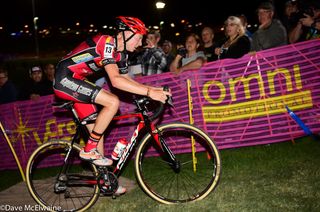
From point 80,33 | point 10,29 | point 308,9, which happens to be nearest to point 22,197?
point 308,9

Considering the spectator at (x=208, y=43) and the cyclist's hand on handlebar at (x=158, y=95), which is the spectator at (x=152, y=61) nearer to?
the spectator at (x=208, y=43)

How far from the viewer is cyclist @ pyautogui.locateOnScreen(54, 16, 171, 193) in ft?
14.6

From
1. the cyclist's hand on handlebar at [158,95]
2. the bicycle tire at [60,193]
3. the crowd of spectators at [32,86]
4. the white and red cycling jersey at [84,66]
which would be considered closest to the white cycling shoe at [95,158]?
the bicycle tire at [60,193]

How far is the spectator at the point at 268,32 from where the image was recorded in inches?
284

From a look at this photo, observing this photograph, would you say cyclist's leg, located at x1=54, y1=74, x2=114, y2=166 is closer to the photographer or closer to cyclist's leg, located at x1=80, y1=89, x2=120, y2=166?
cyclist's leg, located at x1=80, y1=89, x2=120, y2=166

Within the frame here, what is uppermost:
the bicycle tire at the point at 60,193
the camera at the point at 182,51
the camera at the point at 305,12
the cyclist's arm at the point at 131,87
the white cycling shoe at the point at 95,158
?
the camera at the point at 305,12

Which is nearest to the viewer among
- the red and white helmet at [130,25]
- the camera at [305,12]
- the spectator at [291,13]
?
the red and white helmet at [130,25]

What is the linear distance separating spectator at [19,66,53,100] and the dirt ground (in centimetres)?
277

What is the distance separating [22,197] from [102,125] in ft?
7.28

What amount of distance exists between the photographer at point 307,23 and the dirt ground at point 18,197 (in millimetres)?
4660

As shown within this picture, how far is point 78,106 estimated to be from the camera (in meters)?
5.06

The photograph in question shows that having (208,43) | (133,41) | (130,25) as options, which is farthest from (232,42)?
(130,25)

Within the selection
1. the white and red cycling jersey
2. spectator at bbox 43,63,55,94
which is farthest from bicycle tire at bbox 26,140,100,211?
spectator at bbox 43,63,55,94

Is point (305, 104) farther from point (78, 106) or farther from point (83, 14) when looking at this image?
point (83, 14)
